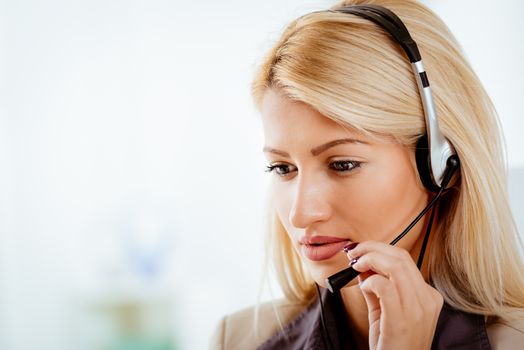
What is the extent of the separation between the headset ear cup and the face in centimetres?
2

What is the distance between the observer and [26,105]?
2.45 meters

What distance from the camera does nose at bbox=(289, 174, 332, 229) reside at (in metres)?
1.11

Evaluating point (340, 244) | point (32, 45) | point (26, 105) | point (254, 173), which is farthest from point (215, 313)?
point (340, 244)

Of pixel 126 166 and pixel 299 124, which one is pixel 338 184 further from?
pixel 126 166

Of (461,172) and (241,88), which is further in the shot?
(241,88)

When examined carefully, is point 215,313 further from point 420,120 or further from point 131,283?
point 420,120

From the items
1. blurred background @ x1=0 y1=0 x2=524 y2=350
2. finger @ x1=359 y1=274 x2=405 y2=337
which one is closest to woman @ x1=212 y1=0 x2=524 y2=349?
finger @ x1=359 y1=274 x2=405 y2=337

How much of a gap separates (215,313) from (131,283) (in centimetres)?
36

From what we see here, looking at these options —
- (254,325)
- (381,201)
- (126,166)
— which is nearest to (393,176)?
(381,201)

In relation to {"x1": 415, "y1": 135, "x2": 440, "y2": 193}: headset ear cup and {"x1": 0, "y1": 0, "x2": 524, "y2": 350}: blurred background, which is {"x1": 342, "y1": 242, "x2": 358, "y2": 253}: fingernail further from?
{"x1": 0, "y1": 0, "x2": 524, "y2": 350}: blurred background

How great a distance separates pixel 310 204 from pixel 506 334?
414 mm

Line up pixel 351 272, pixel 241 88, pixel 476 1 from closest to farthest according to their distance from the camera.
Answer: pixel 351 272
pixel 476 1
pixel 241 88

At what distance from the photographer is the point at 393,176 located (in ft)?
3.66

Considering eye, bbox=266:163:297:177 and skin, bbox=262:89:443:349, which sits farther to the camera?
eye, bbox=266:163:297:177
